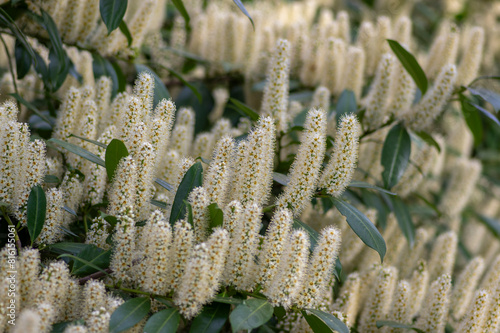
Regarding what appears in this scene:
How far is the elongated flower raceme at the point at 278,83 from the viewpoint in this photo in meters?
1.52

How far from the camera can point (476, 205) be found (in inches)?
126

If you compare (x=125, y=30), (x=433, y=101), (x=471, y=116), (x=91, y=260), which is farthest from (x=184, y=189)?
(x=471, y=116)

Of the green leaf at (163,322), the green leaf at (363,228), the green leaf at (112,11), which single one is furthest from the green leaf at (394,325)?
the green leaf at (112,11)

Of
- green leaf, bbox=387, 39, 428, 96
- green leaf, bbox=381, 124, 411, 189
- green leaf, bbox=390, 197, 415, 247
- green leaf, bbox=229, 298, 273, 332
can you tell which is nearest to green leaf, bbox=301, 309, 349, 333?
green leaf, bbox=229, 298, 273, 332

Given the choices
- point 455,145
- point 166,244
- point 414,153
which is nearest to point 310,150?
point 166,244

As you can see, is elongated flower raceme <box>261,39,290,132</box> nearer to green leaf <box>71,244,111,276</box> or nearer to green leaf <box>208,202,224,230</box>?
green leaf <box>208,202,224,230</box>

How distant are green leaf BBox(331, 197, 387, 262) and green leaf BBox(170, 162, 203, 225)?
0.33m

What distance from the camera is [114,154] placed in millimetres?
1114

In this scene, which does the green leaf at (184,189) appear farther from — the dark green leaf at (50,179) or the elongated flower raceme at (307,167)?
the dark green leaf at (50,179)

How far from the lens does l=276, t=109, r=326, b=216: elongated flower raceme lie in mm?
1136

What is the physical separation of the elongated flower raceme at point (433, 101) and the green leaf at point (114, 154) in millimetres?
962

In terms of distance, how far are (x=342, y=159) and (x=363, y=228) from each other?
0.55 feet

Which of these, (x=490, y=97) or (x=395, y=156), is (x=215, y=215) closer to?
(x=395, y=156)

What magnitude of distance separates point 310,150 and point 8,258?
632mm
